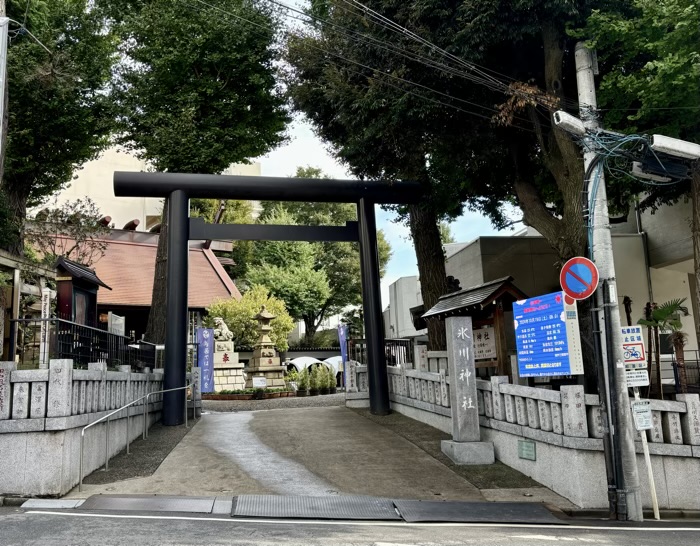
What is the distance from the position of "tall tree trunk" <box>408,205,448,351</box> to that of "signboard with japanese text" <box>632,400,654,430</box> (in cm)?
875

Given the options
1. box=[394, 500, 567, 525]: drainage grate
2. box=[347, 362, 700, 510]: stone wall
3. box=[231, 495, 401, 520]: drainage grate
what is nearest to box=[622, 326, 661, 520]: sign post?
box=[347, 362, 700, 510]: stone wall

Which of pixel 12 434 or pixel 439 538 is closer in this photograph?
pixel 439 538

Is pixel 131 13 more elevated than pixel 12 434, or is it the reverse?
pixel 131 13

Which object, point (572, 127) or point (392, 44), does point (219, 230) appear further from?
point (572, 127)

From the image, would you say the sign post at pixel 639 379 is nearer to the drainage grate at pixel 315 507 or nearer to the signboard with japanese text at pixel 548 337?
the signboard with japanese text at pixel 548 337

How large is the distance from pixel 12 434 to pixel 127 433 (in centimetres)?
293

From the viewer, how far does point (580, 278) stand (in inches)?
362

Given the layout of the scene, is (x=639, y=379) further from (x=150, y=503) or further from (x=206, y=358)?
(x=206, y=358)

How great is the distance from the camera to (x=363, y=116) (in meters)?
14.6

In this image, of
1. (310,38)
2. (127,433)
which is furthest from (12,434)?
(310,38)

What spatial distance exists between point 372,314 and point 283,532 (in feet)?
30.5

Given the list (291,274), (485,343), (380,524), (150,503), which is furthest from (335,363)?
(380,524)

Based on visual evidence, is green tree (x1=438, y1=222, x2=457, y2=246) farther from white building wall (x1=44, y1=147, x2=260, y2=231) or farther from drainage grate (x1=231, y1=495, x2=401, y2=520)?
drainage grate (x1=231, y1=495, x2=401, y2=520)

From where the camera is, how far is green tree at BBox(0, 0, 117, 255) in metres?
20.5
